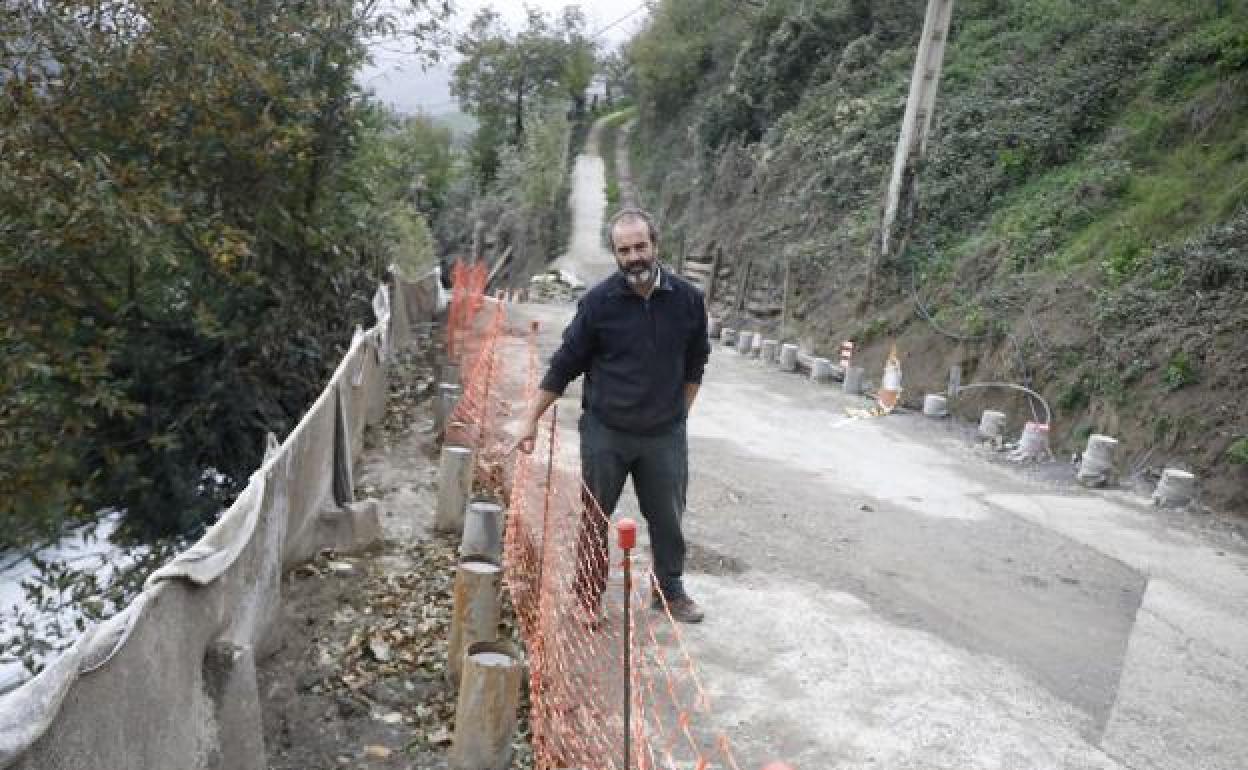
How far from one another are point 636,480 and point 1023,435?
733 cm

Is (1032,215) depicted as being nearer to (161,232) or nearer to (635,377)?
(635,377)

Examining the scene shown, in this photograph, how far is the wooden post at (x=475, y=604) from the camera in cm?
470

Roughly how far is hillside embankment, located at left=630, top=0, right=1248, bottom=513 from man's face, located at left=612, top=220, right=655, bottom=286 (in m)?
7.14

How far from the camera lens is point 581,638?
4.85 m

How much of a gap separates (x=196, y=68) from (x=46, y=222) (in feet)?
5.73

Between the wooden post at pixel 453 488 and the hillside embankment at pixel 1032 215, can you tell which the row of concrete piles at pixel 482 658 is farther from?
the hillside embankment at pixel 1032 215

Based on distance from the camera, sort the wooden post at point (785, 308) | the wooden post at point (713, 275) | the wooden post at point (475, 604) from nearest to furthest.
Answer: the wooden post at point (475, 604) < the wooden post at point (785, 308) < the wooden post at point (713, 275)

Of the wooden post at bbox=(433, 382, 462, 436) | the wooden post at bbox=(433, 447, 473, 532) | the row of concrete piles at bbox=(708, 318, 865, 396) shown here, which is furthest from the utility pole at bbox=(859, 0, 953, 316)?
the wooden post at bbox=(433, 447, 473, 532)

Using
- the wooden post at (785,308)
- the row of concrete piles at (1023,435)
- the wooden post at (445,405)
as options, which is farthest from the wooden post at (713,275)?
the wooden post at (445,405)

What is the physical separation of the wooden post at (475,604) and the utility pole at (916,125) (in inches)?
496

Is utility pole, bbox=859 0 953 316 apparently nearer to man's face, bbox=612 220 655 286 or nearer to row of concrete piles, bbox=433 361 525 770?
row of concrete piles, bbox=433 361 525 770

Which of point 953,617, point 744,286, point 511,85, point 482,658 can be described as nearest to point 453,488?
point 482,658

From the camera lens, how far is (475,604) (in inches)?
185

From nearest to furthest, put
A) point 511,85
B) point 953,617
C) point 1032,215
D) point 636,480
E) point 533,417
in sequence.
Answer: point 533,417 < point 636,480 < point 953,617 < point 1032,215 < point 511,85
